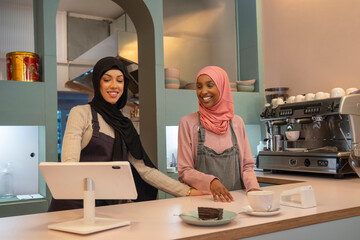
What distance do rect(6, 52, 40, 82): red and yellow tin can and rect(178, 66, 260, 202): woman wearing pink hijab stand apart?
1165 millimetres

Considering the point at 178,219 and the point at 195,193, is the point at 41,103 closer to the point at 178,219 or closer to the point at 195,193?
the point at 195,193

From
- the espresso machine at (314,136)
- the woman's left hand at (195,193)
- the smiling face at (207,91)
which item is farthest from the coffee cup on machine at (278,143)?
the woman's left hand at (195,193)

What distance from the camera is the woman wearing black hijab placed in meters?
1.83

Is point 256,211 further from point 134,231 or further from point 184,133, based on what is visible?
point 184,133

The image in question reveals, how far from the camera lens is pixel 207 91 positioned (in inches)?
84.4

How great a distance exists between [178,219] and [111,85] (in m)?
0.78

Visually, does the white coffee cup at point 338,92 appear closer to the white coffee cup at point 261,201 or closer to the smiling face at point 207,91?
the smiling face at point 207,91

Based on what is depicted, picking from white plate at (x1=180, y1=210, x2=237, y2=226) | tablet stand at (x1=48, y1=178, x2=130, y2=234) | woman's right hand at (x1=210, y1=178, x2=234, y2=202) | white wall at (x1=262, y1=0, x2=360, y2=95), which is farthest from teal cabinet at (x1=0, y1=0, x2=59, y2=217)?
white wall at (x1=262, y1=0, x2=360, y2=95)

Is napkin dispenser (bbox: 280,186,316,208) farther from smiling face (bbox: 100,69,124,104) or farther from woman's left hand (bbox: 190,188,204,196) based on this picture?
smiling face (bbox: 100,69,124,104)

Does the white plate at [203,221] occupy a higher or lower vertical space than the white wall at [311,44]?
lower

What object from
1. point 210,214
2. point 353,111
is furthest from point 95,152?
point 353,111

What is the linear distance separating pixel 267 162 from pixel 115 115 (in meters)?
1.50

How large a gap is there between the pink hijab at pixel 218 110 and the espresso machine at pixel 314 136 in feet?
2.65

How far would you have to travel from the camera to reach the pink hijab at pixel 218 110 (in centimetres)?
213
